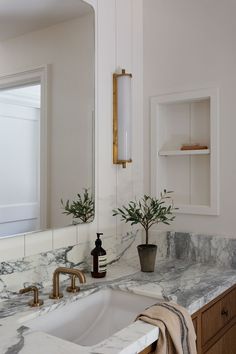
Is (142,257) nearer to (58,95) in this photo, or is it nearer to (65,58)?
(58,95)

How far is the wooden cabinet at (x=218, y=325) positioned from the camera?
1.58m

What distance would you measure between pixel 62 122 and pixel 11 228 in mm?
568

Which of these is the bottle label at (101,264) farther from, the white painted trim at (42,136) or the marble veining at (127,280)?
the white painted trim at (42,136)

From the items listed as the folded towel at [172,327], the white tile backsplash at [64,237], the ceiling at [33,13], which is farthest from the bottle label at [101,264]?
the ceiling at [33,13]

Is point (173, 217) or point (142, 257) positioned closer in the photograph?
point (142, 257)

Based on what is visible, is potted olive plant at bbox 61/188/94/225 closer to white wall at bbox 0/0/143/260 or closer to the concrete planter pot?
white wall at bbox 0/0/143/260

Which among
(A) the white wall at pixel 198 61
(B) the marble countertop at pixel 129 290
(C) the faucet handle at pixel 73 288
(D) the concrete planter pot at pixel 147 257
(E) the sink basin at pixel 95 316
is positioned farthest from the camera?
(A) the white wall at pixel 198 61

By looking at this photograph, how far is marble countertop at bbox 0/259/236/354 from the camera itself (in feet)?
3.61

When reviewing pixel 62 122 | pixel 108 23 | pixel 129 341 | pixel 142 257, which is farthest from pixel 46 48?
pixel 129 341

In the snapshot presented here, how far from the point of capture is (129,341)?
3.75ft

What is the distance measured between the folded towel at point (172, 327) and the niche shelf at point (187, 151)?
0.83 meters

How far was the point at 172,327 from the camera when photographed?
1283 millimetres

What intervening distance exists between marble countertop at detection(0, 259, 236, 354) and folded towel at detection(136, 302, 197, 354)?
35mm

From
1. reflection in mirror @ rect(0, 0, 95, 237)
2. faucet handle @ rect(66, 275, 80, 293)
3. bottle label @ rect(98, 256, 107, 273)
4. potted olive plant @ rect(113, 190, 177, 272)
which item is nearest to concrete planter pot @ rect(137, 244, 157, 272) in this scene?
potted olive plant @ rect(113, 190, 177, 272)
